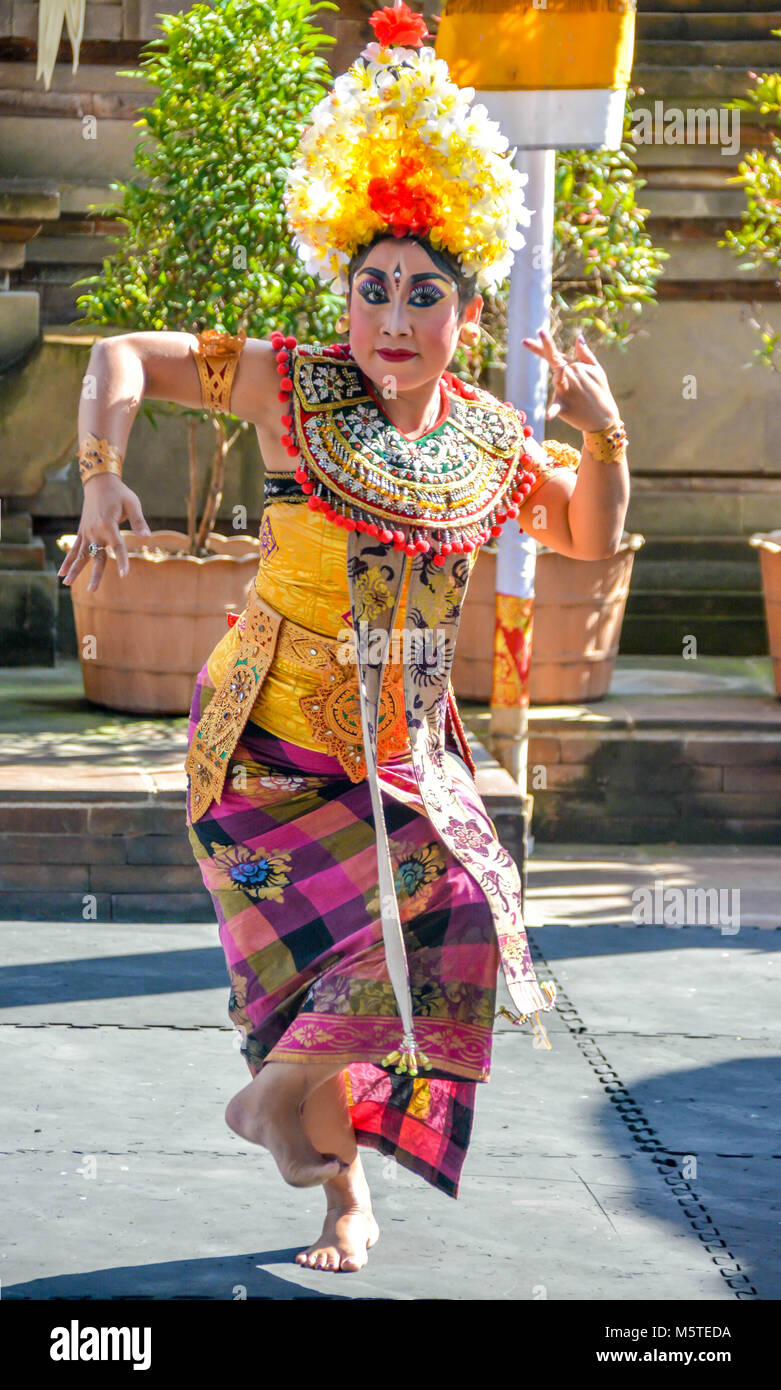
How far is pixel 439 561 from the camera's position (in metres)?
3.21

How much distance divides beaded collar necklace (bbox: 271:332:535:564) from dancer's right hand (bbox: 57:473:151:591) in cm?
34

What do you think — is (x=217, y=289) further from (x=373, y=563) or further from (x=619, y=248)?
(x=373, y=563)

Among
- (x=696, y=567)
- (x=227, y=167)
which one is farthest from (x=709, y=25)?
(x=227, y=167)

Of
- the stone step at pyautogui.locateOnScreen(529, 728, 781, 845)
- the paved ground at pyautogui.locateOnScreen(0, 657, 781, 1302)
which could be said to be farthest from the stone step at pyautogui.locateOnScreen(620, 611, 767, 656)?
the paved ground at pyautogui.locateOnScreen(0, 657, 781, 1302)

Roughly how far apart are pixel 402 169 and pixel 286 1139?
1647 mm

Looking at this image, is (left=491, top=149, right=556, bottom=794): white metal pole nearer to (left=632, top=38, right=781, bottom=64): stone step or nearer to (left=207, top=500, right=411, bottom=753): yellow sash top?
(left=207, top=500, right=411, bottom=753): yellow sash top

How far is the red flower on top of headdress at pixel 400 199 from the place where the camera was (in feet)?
10.3

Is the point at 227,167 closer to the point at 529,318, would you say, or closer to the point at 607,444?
the point at 529,318

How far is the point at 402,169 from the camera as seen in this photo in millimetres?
3156

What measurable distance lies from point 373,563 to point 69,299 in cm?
638

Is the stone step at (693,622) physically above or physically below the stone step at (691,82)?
below

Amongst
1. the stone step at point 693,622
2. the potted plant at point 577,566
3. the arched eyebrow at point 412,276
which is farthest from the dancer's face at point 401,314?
the stone step at point 693,622

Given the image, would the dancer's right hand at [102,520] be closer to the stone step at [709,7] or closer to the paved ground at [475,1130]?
the paved ground at [475,1130]

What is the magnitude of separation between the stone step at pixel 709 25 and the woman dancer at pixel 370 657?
6.46m
